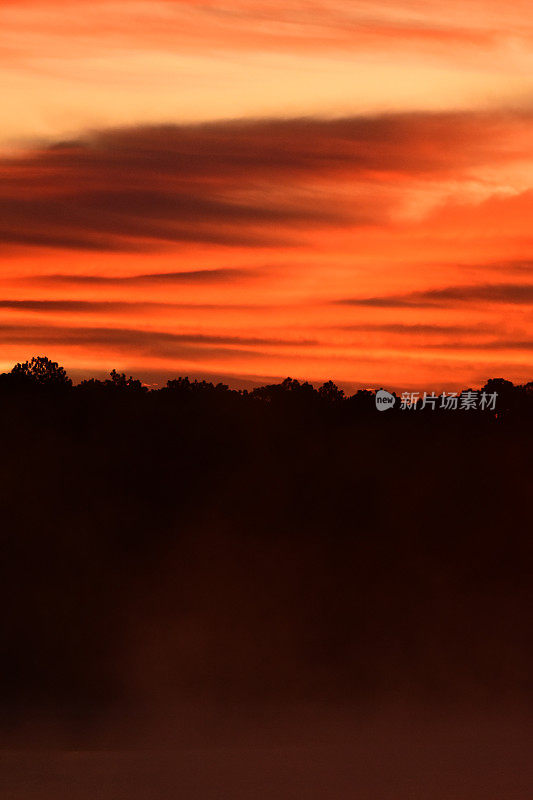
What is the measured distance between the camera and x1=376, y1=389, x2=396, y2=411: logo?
105ft

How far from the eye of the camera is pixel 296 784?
11.1 metres

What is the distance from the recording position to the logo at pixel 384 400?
105 ft

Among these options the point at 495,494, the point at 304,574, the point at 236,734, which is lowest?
the point at 236,734

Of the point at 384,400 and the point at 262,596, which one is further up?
the point at 384,400

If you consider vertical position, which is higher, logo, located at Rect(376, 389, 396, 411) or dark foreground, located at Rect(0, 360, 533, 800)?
logo, located at Rect(376, 389, 396, 411)

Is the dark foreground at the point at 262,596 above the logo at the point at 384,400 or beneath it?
beneath

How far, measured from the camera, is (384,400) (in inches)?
1281

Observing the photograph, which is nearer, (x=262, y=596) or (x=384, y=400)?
(x=262, y=596)

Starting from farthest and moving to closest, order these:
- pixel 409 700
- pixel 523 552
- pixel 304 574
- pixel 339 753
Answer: pixel 523 552
pixel 304 574
pixel 409 700
pixel 339 753

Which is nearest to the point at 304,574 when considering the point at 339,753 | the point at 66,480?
the point at 66,480

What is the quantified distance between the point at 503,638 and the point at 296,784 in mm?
10498

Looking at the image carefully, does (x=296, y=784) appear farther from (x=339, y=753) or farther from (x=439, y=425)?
(x=439, y=425)

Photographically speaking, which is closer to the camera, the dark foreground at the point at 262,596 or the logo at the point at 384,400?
the dark foreground at the point at 262,596

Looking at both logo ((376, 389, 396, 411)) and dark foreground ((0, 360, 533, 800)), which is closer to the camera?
dark foreground ((0, 360, 533, 800))
